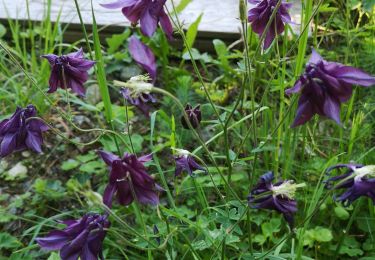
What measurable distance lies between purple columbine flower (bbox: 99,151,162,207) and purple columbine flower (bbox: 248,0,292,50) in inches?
15.0

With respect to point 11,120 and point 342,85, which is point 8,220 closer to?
point 11,120

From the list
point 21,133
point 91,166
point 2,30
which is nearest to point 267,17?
point 21,133

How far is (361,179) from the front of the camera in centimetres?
97

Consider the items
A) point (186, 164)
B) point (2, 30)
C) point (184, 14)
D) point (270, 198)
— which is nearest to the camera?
point (270, 198)

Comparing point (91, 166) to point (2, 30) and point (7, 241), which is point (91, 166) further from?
point (2, 30)

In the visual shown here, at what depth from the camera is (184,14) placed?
2.70 metres

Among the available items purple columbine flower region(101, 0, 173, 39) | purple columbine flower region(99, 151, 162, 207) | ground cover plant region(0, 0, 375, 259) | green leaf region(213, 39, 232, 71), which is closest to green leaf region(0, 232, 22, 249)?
ground cover plant region(0, 0, 375, 259)

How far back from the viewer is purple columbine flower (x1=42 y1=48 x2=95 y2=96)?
1183mm

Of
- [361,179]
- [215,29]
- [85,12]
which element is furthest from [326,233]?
[85,12]

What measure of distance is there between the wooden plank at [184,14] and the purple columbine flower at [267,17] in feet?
4.22

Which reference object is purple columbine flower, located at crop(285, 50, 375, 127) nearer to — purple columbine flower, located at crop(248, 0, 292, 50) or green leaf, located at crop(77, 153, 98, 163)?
purple columbine flower, located at crop(248, 0, 292, 50)

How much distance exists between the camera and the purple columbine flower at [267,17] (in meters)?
1.19

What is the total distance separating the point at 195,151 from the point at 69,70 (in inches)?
14.0

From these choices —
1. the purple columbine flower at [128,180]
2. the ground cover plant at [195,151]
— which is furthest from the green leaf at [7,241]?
the purple columbine flower at [128,180]
